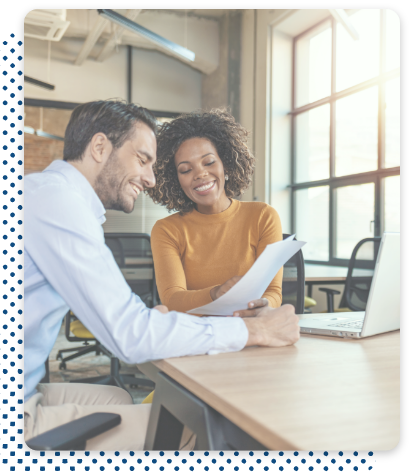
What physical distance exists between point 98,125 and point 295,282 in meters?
1.04

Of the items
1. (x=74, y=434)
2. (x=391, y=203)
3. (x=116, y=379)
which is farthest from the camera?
(x=391, y=203)

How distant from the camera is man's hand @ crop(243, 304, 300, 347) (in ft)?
2.96

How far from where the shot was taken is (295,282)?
1.77m

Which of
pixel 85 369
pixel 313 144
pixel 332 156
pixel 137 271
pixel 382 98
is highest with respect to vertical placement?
pixel 382 98

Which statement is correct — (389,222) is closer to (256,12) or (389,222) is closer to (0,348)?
(256,12)

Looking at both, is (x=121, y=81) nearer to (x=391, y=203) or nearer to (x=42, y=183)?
(x=391, y=203)

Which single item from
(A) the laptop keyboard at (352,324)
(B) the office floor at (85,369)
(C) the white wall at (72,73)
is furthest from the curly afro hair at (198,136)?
(C) the white wall at (72,73)

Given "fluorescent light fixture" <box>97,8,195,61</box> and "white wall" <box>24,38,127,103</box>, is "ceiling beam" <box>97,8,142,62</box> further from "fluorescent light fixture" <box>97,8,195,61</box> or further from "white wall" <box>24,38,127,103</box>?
"fluorescent light fixture" <box>97,8,195,61</box>

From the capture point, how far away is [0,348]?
0.73 metres

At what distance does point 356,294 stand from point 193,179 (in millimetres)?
1877

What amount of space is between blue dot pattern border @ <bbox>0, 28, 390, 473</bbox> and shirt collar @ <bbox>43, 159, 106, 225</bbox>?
Result: 0.20 m

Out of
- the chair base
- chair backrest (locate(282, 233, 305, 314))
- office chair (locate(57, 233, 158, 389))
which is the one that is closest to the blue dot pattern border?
chair backrest (locate(282, 233, 305, 314))

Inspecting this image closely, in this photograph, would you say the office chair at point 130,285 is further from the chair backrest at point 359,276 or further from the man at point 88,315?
the man at point 88,315

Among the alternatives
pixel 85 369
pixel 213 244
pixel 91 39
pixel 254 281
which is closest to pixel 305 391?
pixel 254 281
